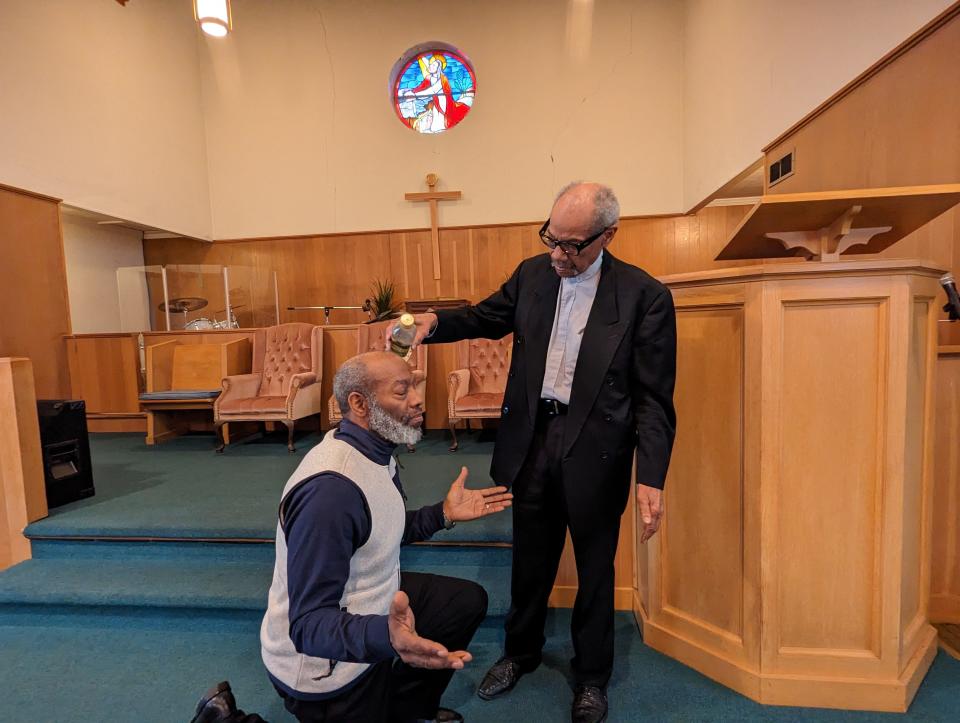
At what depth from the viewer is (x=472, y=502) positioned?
1.38m

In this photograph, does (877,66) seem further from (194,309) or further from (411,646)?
(194,309)

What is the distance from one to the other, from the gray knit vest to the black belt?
1.74 feet

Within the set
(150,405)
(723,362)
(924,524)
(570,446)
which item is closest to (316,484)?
(570,446)

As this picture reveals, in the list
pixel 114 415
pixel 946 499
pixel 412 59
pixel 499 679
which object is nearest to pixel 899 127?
pixel 946 499

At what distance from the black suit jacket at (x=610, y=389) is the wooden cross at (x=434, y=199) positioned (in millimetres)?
5706

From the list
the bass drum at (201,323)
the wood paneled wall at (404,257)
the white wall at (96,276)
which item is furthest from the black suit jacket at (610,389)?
the white wall at (96,276)

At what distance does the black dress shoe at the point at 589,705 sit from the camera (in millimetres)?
1518

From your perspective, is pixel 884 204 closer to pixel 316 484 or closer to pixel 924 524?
pixel 924 524

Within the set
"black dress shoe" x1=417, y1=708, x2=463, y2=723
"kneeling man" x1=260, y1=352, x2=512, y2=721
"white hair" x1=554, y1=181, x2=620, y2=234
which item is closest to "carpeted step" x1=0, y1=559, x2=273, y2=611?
"black dress shoe" x1=417, y1=708, x2=463, y2=723

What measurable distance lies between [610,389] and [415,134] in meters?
6.47

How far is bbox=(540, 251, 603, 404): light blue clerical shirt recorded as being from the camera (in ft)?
4.86

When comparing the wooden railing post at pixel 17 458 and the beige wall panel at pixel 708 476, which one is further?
the wooden railing post at pixel 17 458

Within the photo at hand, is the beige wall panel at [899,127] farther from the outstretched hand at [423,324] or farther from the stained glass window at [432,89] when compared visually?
the stained glass window at [432,89]

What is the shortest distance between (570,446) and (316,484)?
0.72 m
